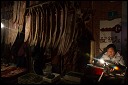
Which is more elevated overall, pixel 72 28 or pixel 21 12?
pixel 21 12

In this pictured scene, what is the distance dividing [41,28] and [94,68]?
2831mm

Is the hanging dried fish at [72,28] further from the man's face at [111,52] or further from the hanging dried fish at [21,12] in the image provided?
the hanging dried fish at [21,12]

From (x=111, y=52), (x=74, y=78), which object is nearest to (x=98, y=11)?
(x=111, y=52)

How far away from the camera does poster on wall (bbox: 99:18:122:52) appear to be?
661 cm

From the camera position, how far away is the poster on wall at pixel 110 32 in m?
6.61

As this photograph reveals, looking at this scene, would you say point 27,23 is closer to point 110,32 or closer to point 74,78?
point 74,78

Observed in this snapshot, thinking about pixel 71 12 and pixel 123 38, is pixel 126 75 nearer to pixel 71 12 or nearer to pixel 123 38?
pixel 123 38

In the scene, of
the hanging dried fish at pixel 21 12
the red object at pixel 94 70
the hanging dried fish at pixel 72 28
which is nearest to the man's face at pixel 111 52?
the red object at pixel 94 70

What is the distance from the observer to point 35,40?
22.3ft

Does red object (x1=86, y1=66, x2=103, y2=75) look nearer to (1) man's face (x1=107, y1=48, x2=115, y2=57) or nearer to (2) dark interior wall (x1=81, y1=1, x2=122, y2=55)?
(1) man's face (x1=107, y1=48, x2=115, y2=57)

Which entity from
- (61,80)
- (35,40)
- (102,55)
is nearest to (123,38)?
(102,55)

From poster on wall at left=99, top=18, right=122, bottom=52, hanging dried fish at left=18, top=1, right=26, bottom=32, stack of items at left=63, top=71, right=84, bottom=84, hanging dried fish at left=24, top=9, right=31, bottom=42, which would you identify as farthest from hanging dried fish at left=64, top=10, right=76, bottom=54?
hanging dried fish at left=18, top=1, right=26, bottom=32

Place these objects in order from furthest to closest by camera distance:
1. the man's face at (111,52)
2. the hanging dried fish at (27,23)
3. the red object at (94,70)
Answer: the hanging dried fish at (27,23) < the man's face at (111,52) < the red object at (94,70)

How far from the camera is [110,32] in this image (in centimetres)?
683
